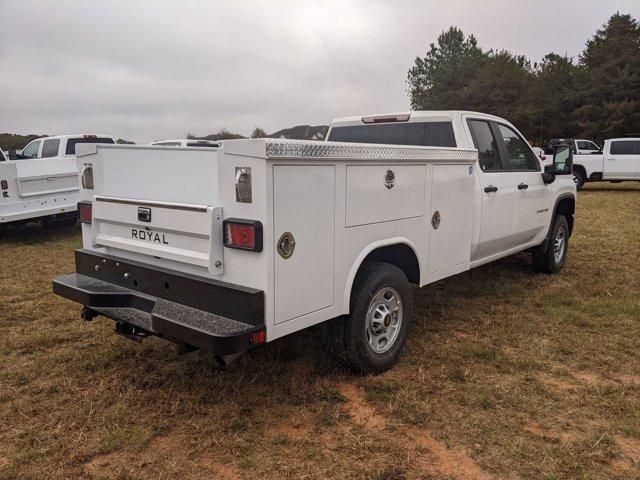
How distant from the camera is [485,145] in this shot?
5.08 m

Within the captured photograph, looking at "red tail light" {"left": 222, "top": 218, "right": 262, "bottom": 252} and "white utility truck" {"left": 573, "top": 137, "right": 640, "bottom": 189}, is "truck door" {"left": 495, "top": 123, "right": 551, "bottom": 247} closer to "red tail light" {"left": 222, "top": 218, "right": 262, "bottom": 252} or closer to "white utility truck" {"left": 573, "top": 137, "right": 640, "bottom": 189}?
"red tail light" {"left": 222, "top": 218, "right": 262, "bottom": 252}

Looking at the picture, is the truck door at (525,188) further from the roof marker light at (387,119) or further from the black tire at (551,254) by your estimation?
the roof marker light at (387,119)

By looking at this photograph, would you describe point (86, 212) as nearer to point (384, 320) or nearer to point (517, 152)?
point (384, 320)

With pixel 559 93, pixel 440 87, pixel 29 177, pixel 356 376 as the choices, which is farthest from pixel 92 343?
pixel 440 87

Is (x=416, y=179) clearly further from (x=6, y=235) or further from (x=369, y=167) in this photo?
(x=6, y=235)

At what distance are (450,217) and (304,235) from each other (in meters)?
1.79

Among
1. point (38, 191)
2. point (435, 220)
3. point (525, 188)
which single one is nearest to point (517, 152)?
point (525, 188)

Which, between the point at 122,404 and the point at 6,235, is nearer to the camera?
the point at 122,404

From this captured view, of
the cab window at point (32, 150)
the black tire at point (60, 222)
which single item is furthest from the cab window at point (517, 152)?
the cab window at point (32, 150)

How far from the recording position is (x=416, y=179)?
395 cm

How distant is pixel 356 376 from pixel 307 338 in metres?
0.81

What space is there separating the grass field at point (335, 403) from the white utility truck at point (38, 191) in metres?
3.91

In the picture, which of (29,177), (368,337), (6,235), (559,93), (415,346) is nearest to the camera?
(368,337)

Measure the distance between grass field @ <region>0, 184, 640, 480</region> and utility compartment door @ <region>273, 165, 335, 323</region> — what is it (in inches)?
30.0
